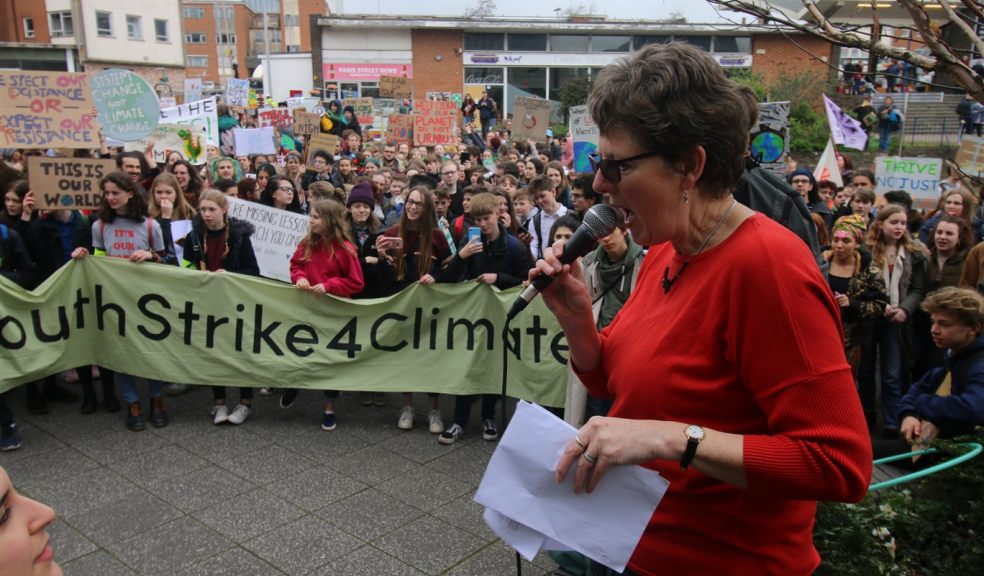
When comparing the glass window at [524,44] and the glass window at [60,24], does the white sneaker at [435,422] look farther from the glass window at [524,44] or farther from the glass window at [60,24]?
the glass window at [60,24]

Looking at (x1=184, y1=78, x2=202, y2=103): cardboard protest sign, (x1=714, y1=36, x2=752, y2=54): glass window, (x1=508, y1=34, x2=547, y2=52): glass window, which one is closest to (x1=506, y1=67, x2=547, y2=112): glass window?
(x1=508, y1=34, x2=547, y2=52): glass window

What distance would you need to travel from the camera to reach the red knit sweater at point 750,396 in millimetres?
1353

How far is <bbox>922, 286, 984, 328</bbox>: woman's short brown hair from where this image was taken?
437 cm

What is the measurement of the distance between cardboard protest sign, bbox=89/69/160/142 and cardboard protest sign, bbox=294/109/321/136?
20.4 ft

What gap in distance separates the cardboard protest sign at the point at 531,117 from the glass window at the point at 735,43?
3162cm

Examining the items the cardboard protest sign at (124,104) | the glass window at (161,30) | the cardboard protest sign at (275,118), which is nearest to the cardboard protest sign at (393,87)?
the cardboard protest sign at (275,118)

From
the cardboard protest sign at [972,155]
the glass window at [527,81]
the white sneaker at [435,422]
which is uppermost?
the glass window at [527,81]

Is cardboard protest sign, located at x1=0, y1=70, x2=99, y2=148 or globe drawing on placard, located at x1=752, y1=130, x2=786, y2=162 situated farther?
cardboard protest sign, located at x1=0, y1=70, x2=99, y2=148

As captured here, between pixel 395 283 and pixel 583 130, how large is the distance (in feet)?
15.3

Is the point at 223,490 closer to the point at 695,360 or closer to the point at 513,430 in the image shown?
the point at 513,430

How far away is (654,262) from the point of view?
1.91 m

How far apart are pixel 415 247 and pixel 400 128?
37.1 feet

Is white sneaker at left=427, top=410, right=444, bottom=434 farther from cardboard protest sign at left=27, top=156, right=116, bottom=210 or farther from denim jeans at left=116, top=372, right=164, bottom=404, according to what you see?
cardboard protest sign at left=27, top=156, right=116, bottom=210

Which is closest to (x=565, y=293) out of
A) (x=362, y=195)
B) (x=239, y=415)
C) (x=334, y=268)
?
(x=334, y=268)
